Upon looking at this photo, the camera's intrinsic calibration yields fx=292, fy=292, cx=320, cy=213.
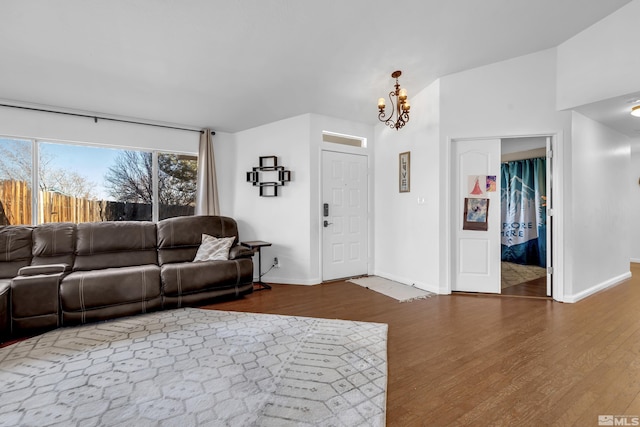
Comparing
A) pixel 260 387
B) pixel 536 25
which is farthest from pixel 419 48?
pixel 260 387

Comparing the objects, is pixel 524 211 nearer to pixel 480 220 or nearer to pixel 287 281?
pixel 480 220

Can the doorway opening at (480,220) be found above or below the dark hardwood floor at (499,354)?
above

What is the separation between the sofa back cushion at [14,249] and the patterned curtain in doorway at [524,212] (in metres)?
7.67

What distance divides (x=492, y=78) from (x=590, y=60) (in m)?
0.94

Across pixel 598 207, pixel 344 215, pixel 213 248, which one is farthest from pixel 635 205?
pixel 213 248

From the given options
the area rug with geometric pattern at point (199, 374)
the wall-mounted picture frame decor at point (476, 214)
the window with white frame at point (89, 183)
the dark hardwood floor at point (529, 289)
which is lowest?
the dark hardwood floor at point (529, 289)

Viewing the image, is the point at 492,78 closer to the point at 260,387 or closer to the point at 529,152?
the point at 529,152

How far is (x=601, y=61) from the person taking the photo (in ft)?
10.3

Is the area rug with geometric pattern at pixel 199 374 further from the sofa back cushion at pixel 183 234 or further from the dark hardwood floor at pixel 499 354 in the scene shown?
the sofa back cushion at pixel 183 234

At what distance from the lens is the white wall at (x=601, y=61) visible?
2905 millimetres

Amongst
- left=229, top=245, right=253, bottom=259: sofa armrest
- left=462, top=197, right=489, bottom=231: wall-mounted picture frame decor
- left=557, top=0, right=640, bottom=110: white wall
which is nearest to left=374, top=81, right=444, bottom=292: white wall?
left=462, top=197, right=489, bottom=231: wall-mounted picture frame decor

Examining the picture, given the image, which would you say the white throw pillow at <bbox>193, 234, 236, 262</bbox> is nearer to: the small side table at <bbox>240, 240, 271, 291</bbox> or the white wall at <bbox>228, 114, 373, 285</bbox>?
the small side table at <bbox>240, 240, 271, 291</bbox>

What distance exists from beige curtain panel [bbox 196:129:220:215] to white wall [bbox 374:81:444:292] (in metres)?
2.68

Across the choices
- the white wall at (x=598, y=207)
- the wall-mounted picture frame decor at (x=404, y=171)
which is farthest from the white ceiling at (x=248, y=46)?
the white wall at (x=598, y=207)
